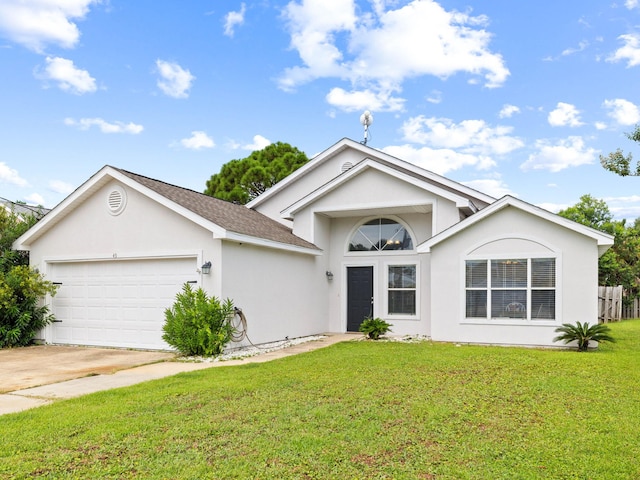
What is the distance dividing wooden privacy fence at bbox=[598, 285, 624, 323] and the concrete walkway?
16309 mm

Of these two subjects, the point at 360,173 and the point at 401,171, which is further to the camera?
the point at 401,171

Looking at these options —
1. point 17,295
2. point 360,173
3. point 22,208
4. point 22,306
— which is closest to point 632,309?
point 360,173

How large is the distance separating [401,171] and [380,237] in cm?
222

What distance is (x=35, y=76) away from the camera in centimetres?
1683

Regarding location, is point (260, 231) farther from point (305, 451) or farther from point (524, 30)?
point (524, 30)

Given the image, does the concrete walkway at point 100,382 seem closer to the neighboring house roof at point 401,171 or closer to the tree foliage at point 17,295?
the tree foliage at point 17,295

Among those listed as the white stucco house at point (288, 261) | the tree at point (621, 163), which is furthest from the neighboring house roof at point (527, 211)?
the tree at point (621, 163)

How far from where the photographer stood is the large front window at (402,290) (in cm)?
1512

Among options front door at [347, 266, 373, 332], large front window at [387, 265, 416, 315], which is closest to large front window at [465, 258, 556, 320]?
large front window at [387, 265, 416, 315]

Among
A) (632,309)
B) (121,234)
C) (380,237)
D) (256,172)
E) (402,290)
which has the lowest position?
(632,309)

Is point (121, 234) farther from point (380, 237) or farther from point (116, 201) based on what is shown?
point (380, 237)

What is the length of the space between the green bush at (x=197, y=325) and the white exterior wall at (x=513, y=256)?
577cm

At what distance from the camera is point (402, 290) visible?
15250 mm

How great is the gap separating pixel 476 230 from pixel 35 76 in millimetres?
15615
